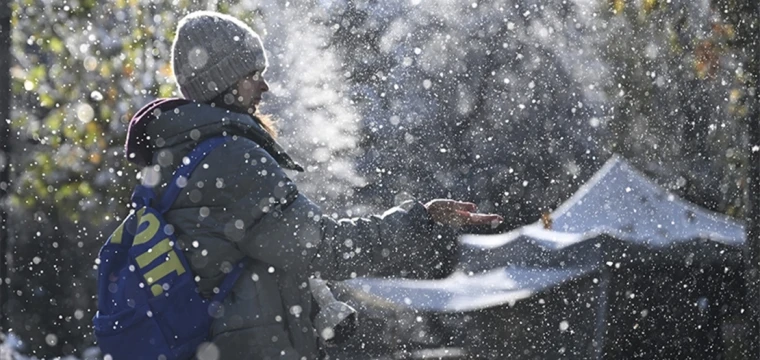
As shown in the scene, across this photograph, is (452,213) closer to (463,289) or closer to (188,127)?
(188,127)

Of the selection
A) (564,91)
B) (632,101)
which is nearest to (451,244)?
(632,101)

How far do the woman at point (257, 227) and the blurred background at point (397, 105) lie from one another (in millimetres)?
3157

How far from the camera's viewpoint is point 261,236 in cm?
195

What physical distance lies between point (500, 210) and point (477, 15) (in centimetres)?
560

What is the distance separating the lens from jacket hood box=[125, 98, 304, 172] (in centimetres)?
202

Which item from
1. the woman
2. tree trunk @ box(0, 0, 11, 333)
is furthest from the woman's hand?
tree trunk @ box(0, 0, 11, 333)

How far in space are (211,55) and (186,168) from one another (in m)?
0.28

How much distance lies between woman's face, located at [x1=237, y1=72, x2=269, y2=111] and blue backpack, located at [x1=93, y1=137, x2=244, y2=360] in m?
0.16

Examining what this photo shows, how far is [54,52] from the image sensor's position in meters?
9.57

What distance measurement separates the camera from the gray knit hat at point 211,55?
2.10m

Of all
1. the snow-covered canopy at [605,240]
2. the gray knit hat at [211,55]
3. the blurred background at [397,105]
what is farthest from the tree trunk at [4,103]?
the gray knit hat at [211,55]

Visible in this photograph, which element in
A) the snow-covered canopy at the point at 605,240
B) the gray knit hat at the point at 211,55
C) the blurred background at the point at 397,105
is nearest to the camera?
the gray knit hat at the point at 211,55

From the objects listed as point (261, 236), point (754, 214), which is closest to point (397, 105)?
point (754, 214)

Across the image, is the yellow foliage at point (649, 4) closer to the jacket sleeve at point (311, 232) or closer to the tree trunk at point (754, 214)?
the tree trunk at point (754, 214)
